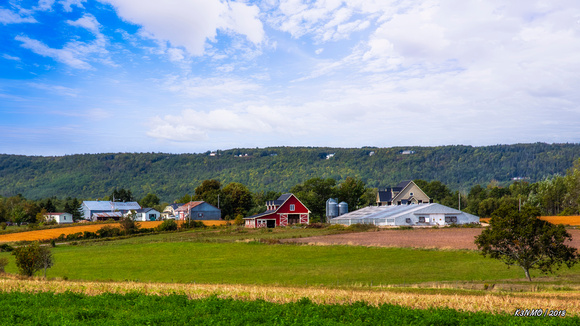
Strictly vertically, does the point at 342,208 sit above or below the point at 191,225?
above

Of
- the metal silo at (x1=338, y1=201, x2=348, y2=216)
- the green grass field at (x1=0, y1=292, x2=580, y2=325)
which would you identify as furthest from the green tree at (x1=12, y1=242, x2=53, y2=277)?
the metal silo at (x1=338, y1=201, x2=348, y2=216)

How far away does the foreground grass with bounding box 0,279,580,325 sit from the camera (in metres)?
13.8

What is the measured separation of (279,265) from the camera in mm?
41656

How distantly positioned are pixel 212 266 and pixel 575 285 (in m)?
27.0

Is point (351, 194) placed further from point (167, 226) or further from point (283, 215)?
point (167, 226)

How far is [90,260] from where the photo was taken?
159 ft

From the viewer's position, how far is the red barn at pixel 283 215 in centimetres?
9794

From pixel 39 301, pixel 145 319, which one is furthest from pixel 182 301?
pixel 39 301

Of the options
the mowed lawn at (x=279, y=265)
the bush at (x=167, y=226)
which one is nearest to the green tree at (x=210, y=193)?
the bush at (x=167, y=226)

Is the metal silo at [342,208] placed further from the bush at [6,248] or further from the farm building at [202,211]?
the bush at [6,248]

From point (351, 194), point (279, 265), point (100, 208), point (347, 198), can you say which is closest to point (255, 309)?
point (279, 265)

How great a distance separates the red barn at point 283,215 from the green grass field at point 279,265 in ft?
127

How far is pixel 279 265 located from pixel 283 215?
59.0m

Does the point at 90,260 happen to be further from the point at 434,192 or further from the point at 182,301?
the point at 434,192
